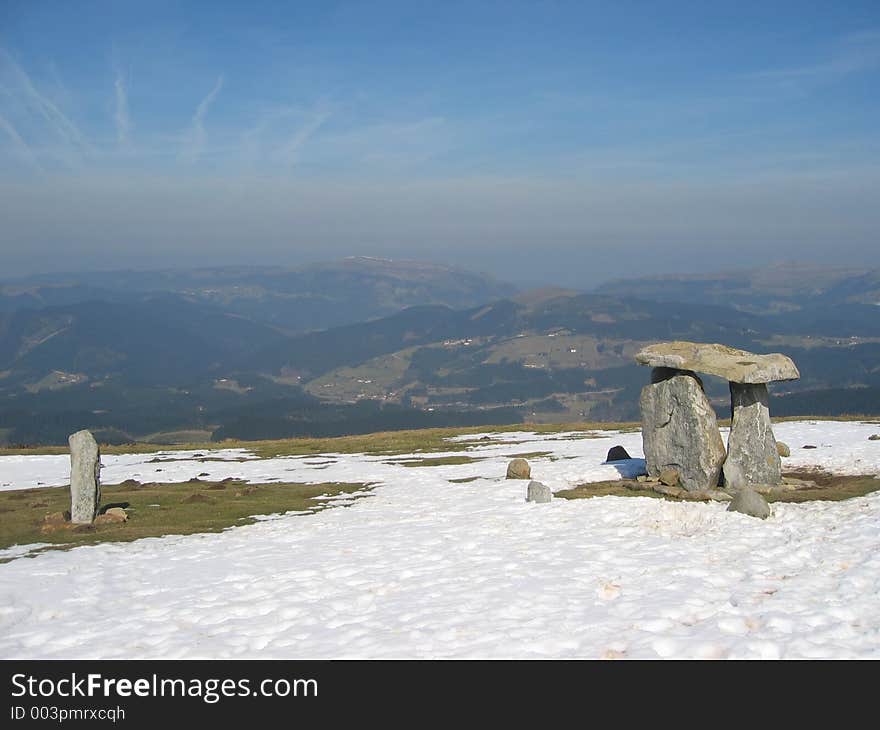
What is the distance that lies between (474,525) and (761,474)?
35.4ft

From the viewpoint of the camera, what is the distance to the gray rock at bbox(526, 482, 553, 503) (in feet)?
81.8

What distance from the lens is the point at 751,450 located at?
25.5 m

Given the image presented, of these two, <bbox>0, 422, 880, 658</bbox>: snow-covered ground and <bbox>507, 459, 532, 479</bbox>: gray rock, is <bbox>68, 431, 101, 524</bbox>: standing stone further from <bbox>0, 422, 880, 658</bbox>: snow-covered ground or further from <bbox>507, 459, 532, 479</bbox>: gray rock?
<bbox>507, 459, 532, 479</bbox>: gray rock

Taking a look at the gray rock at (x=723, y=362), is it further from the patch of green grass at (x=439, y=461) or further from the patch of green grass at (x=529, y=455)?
the patch of green grass at (x=439, y=461)

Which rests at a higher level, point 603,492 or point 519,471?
point 519,471

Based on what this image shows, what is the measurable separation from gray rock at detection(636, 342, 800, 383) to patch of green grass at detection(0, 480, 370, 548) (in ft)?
45.4

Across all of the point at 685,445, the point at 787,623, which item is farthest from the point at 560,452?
the point at 787,623

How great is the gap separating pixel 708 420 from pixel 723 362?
7.05ft

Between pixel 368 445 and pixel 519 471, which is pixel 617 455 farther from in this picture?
pixel 368 445

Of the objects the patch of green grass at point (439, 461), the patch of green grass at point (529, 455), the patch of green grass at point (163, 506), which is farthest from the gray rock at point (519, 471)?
the patch of green grass at point (439, 461)

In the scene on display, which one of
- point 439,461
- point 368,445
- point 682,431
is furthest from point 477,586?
point 368,445

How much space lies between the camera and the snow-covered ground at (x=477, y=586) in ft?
38.5

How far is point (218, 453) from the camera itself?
5181 cm

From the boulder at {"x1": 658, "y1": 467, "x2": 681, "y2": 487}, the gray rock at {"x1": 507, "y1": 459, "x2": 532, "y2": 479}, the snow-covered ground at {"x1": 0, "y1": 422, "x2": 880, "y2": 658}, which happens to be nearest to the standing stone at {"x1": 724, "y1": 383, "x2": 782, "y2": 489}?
the boulder at {"x1": 658, "y1": 467, "x2": 681, "y2": 487}
